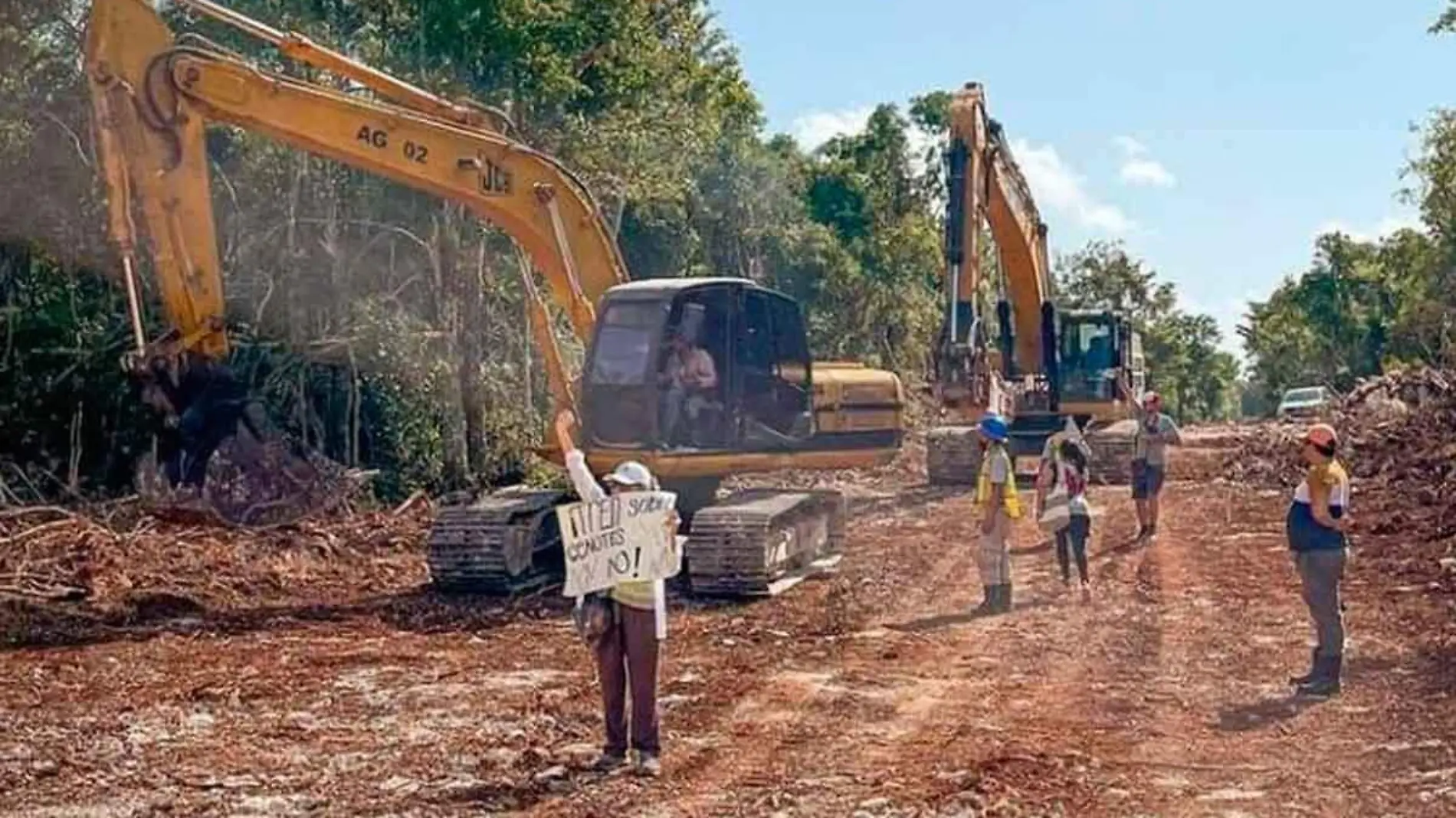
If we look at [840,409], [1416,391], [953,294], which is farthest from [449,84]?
[1416,391]

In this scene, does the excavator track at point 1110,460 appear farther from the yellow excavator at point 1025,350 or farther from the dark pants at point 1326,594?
the dark pants at point 1326,594

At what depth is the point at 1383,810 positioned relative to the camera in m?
7.49

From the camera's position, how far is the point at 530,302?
Result: 16.3 meters

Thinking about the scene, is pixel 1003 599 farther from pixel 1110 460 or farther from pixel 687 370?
pixel 1110 460

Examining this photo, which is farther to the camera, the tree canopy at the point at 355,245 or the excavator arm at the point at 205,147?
the tree canopy at the point at 355,245

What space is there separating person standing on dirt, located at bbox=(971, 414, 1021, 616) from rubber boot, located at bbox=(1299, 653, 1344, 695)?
3.56 metres

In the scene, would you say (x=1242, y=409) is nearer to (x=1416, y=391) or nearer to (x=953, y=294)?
(x=1416, y=391)

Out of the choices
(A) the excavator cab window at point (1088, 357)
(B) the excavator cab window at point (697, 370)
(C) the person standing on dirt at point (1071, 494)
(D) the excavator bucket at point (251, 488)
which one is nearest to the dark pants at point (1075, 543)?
(C) the person standing on dirt at point (1071, 494)

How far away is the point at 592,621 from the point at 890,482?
19.5m

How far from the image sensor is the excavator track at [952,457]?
25.9 meters

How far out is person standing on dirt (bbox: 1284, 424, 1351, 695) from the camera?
10.0 meters

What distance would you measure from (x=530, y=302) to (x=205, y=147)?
11.4 ft

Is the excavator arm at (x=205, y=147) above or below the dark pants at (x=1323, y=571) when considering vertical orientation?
above

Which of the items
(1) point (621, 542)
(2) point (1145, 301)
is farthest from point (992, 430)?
(2) point (1145, 301)
